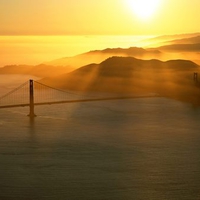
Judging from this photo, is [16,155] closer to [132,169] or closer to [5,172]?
[5,172]

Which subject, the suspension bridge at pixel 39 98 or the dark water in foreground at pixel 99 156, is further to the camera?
the suspension bridge at pixel 39 98

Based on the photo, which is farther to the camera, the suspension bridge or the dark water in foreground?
the suspension bridge

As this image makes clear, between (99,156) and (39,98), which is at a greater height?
(39,98)

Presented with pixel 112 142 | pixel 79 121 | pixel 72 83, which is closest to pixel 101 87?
pixel 72 83

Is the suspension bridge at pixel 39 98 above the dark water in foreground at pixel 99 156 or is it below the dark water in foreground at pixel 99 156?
above

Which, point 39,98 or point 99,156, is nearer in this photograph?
point 99,156

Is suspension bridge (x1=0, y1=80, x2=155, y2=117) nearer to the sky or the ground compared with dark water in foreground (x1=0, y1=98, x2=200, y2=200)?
nearer to the sky

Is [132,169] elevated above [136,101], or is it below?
below

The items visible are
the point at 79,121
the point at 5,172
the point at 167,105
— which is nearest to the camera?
the point at 5,172
